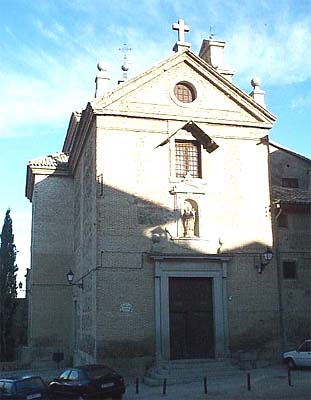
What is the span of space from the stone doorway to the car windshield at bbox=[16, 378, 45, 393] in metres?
6.28

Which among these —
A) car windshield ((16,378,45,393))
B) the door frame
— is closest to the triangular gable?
the door frame

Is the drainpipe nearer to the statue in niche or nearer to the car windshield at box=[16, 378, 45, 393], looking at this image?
the statue in niche

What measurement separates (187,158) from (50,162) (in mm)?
10035

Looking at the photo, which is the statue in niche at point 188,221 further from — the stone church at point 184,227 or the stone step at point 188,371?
the stone step at point 188,371

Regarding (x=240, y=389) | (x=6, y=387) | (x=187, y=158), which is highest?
(x=187, y=158)

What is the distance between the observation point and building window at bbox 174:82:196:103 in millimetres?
21922

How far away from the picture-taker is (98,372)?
15.5 meters

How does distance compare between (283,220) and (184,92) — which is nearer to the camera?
(184,92)

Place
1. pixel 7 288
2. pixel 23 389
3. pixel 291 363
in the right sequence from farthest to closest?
pixel 7 288
pixel 291 363
pixel 23 389

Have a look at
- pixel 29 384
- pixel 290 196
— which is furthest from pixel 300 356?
pixel 29 384

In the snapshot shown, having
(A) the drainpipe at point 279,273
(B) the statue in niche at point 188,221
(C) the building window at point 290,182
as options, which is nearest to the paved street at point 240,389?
(A) the drainpipe at point 279,273

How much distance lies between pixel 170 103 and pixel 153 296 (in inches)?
304

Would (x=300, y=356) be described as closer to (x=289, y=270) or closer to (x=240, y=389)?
(x=289, y=270)

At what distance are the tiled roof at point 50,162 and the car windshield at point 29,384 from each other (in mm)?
15242
